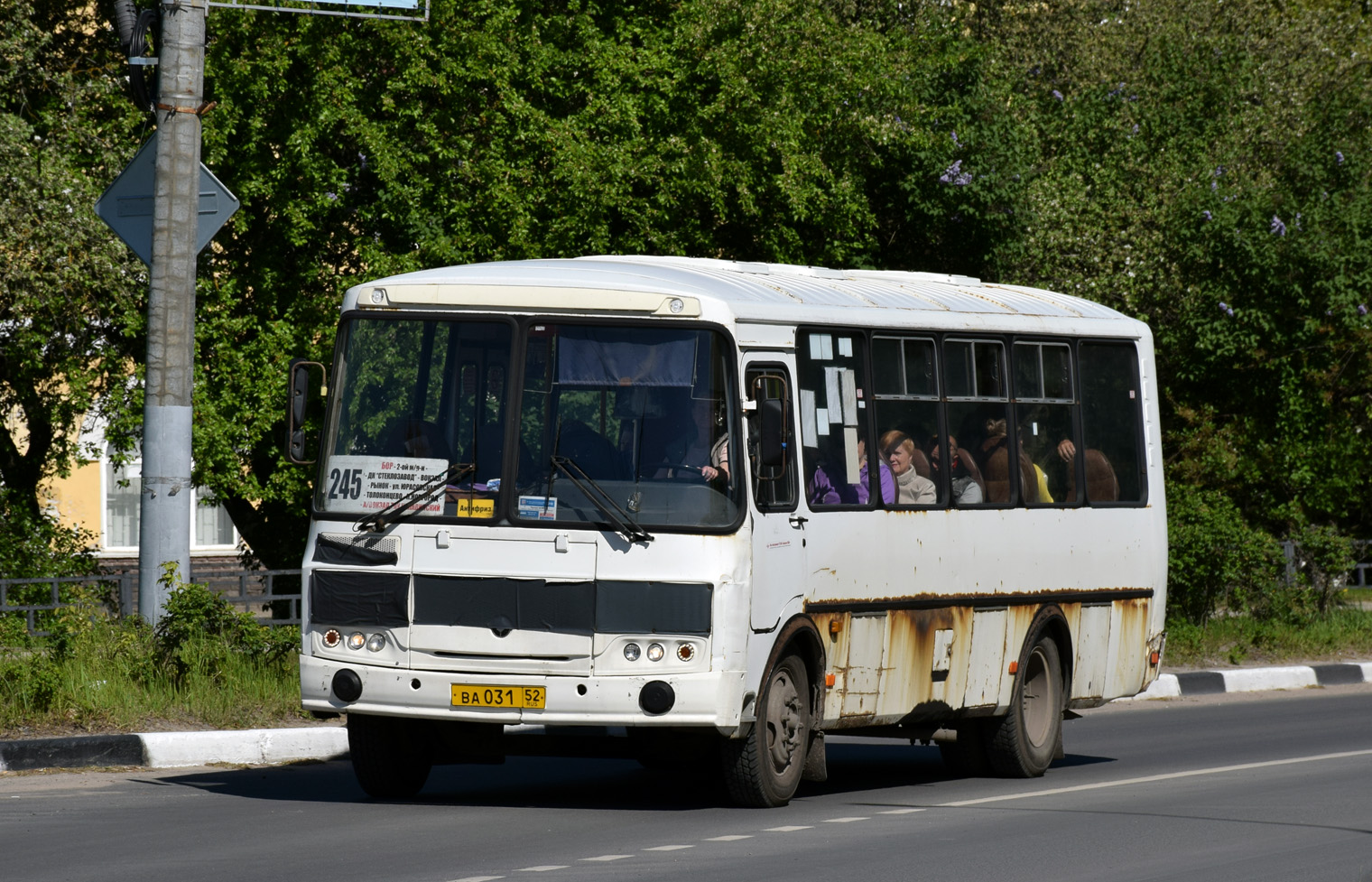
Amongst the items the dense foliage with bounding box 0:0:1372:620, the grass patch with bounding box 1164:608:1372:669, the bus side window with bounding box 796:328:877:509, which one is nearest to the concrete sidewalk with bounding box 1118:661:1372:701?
the grass patch with bounding box 1164:608:1372:669

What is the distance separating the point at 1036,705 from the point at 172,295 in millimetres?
6454

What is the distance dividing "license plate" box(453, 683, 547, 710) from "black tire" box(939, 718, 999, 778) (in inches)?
149

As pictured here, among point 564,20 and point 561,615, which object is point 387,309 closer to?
point 561,615

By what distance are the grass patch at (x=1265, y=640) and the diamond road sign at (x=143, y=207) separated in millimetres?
10793

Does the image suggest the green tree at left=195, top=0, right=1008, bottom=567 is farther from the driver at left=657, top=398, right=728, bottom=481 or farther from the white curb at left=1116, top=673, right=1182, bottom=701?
the driver at left=657, top=398, right=728, bottom=481

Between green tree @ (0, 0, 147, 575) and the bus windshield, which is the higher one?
green tree @ (0, 0, 147, 575)

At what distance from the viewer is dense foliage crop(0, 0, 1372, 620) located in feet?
68.2

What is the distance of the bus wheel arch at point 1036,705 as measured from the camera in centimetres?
1280

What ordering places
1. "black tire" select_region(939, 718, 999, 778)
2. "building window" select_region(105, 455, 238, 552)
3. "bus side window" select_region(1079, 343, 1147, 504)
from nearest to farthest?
"black tire" select_region(939, 718, 999, 778) → "bus side window" select_region(1079, 343, 1147, 504) → "building window" select_region(105, 455, 238, 552)

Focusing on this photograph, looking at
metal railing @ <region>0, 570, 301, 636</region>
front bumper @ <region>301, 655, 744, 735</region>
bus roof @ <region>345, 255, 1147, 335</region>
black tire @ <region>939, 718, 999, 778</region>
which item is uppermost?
bus roof @ <region>345, 255, 1147, 335</region>

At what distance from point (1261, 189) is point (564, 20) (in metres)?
8.66

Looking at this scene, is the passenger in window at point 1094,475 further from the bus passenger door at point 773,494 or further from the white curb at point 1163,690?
the white curb at point 1163,690

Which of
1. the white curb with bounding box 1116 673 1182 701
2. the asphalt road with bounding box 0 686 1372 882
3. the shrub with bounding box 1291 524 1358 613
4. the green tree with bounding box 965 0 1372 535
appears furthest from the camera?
the green tree with bounding box 965 0 1372 535

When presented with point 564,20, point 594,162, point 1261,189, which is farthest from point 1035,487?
point 1261,189
